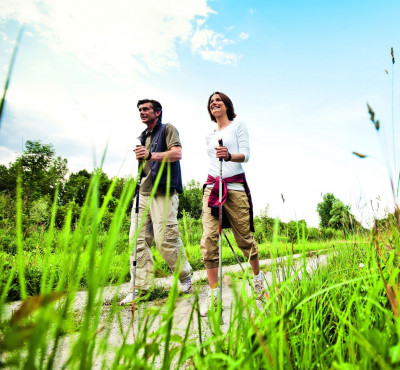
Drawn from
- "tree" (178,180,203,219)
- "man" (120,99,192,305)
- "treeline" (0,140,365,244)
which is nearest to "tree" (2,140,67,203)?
"treeline" (0,140,365,244)

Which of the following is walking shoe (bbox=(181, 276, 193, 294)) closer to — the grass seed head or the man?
the man

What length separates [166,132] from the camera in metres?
3.75

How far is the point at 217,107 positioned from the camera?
3.43 m

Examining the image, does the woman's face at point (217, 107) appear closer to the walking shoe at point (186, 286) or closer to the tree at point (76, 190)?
the tree at point (76, 190)

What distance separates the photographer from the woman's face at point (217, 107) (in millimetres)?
A: 3422

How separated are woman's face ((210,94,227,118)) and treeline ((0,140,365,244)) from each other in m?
1.35

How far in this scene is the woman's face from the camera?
11.2ft

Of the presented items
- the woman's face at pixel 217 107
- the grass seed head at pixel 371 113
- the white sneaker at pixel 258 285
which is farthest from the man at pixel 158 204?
the grass seed head at pixel 371 113

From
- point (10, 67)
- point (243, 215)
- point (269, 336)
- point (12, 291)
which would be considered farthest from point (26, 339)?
point (12, 291)

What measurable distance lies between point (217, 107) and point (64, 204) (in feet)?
44.1

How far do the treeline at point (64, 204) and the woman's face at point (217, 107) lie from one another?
1352mm

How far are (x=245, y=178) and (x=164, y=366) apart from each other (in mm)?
2778

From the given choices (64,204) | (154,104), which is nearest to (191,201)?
(64,204)

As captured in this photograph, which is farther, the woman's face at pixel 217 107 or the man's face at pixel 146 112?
the man's face at pixel 146 112
